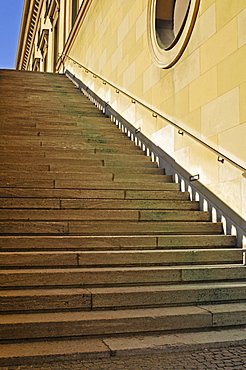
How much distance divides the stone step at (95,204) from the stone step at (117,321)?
2.27 metres

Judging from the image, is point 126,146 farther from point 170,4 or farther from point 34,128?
point 170,4

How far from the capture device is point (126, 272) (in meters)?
5.03

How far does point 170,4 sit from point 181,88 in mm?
2513

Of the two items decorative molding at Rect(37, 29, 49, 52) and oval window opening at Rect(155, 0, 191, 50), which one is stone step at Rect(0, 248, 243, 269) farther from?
decorative molding at Rect(37, 29, 49, 52)

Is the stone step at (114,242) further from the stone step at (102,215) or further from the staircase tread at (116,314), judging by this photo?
the staircase tread at (116,314)

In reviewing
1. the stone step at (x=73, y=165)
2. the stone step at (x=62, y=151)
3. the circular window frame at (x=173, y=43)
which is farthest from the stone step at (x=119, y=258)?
the circular window frame at (x=173, y=43)

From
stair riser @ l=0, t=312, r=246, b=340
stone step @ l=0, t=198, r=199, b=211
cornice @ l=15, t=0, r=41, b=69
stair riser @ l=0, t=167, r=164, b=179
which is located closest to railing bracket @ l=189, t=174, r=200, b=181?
stone step @ l=0, t=198, r=199, b=211

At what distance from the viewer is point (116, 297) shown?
4.66m

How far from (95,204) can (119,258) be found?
4.89 ft

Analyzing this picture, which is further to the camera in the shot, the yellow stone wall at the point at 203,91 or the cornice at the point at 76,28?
the cornice at the point at 76,28

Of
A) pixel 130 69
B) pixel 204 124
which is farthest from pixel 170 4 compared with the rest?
pixel 204 124

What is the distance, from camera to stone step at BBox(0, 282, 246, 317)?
4434 millimetres

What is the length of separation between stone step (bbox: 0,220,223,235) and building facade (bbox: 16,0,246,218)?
1.94ft

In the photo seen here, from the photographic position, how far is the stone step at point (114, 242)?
545 cm
